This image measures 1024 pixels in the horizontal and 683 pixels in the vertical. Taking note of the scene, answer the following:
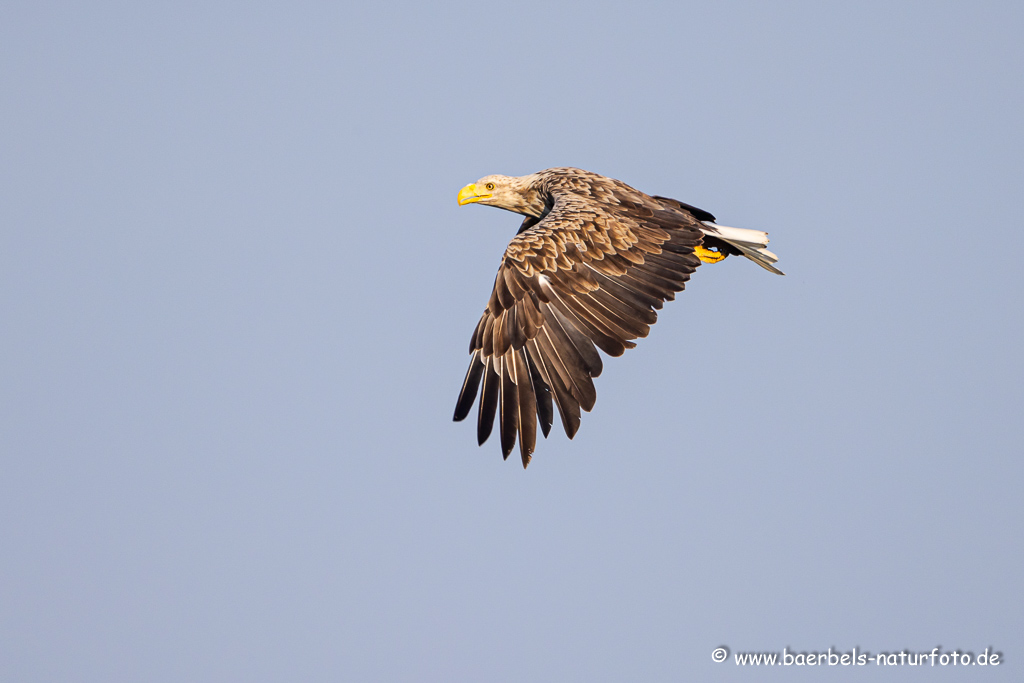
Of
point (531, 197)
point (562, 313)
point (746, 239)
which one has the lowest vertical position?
point (562, 313)

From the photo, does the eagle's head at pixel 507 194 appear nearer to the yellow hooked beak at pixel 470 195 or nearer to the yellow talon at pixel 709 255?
the yellow hooked beak at pixel 470 195

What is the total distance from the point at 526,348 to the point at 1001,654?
551 centimetres

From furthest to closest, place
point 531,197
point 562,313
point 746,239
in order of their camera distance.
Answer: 1. point 531,197
2. point 746,239
3. point 562,313

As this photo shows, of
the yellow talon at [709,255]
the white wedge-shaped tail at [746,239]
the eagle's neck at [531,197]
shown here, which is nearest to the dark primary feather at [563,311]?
the white wedge-shaped tail at [746,239]

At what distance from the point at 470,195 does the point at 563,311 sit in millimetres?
4081

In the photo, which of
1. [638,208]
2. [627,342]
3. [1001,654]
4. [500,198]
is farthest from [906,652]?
[500,198]

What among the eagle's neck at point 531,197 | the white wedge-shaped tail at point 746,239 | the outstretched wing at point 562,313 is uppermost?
the eagle's neck at point 531,197

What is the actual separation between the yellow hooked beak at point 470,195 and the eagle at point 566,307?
2262 millimetres

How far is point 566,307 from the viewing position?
8.62 metres

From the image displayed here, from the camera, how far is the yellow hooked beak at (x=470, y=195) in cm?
1224

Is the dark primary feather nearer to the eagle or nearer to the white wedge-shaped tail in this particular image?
the eagle

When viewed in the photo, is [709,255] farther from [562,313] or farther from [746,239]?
[562,313]

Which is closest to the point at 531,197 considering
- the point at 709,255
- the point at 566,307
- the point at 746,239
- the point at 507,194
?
the point at 507,194

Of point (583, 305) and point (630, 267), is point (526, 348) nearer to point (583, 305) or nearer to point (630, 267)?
point (583, 305)
